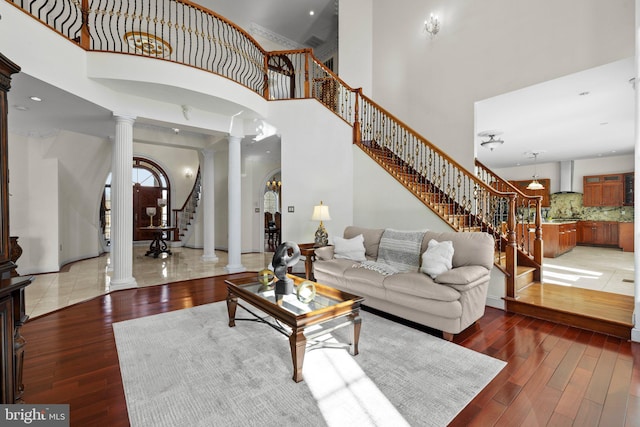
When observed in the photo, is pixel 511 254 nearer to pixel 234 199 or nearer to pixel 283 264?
pixel 283 264

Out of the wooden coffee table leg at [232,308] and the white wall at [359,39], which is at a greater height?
the white wall at [359,39]

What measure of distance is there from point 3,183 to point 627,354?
4.83m

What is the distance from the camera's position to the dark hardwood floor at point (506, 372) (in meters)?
1.82

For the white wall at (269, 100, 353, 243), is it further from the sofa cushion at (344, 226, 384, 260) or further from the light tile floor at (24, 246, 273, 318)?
the light tile floor at (24, 246, 273, 318)

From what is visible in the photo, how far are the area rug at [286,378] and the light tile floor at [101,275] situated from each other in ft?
6.13

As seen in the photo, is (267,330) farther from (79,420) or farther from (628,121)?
(628,121)

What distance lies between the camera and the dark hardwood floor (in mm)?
1819

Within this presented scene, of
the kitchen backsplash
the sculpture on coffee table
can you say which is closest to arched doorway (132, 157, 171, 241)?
the sculpture on coffee table

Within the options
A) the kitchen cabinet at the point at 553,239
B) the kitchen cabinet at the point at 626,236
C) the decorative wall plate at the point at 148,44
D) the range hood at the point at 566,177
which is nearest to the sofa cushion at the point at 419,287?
the decorative wall plate at the point at 148,44

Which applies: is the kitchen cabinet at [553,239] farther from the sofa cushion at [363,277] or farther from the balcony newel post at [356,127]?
the sofa cushion at [363,277]

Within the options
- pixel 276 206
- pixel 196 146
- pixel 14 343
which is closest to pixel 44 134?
pixel 196 146

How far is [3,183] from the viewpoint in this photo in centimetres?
169

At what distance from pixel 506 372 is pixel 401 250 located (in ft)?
5.70

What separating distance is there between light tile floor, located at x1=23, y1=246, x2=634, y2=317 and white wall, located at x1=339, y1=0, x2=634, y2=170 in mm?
2665
